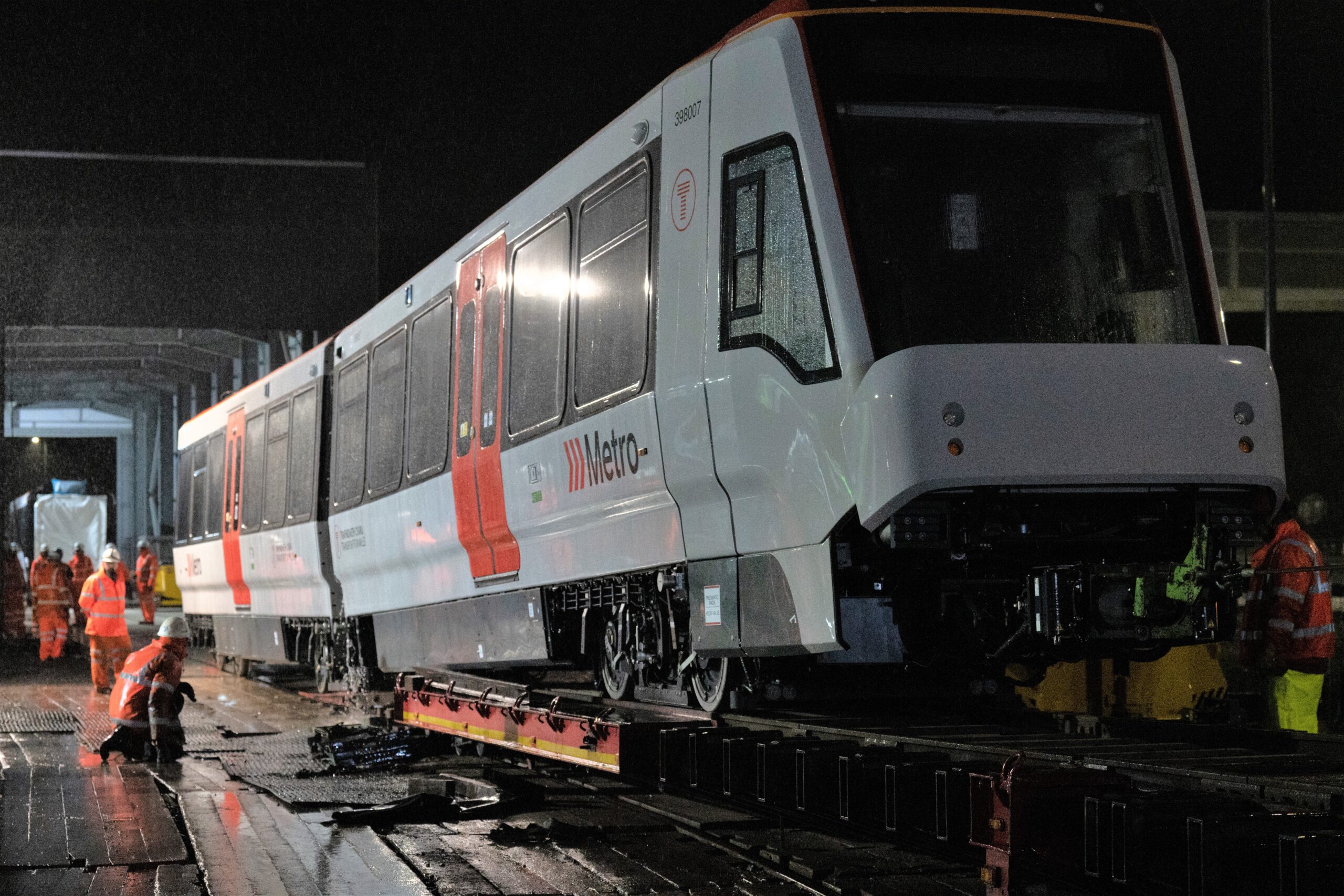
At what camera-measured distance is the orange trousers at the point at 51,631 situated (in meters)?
24.0

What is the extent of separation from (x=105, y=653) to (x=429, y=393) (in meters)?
8.97

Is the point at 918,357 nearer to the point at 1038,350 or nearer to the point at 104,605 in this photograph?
the point at 1038,350

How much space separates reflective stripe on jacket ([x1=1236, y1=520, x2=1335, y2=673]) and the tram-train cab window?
16179 mm

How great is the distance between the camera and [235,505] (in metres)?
20.1

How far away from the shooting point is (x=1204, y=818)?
Result: 4738 millimetres

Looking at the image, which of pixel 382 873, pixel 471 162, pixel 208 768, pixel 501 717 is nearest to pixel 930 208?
pixel 382 873

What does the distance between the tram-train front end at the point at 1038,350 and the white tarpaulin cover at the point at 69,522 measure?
41403 mm

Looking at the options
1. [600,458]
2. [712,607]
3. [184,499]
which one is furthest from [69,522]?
[712,607]

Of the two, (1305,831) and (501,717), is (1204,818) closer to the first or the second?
(1305,831)

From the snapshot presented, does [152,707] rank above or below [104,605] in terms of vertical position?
below

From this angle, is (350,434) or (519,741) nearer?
(519,741)

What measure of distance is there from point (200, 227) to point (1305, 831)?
20.4 meters

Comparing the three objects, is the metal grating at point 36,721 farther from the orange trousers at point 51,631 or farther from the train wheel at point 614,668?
the orange trousers at point 51,631

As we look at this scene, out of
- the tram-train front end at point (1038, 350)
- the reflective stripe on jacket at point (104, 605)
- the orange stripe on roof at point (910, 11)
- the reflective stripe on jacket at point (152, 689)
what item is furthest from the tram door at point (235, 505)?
the tram-train front end at point (1038, 350)
